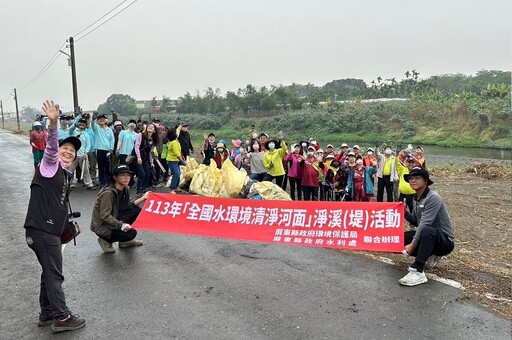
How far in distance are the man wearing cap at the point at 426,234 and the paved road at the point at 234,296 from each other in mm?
228

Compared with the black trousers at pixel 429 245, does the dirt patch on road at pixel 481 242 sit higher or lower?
lower

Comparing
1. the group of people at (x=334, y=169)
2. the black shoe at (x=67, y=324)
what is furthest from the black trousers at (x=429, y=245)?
→ the black shoe at (x=67, y=324)

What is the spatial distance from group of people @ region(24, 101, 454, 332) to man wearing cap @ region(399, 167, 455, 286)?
1cm

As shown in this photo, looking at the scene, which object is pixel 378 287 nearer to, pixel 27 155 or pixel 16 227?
pixel 16 227

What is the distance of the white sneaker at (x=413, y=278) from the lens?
4523 mm

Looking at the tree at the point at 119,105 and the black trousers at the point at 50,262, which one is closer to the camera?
the black trousers at the point at 50,262

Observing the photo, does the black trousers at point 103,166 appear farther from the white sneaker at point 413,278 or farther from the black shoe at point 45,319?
the white sneaker at point 413,278

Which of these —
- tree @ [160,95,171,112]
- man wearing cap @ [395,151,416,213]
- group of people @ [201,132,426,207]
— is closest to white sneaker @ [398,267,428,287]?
man wearing cap @ [395,151,416,213]

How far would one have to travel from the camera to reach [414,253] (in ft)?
16.0

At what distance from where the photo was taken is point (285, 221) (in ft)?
18.6

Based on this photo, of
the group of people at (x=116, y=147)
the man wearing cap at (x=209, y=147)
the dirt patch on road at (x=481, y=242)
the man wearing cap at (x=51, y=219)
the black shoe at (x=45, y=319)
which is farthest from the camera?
the man wearing cap at (x=209, y=147)

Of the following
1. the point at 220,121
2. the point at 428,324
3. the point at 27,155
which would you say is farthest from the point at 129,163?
the point at 220,121

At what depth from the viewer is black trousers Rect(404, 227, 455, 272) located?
4.62 m

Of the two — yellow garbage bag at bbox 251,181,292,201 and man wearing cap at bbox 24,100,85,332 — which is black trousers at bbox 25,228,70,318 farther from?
yellow garbage bag at bbox 251,181,292,201
